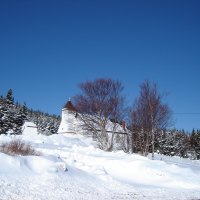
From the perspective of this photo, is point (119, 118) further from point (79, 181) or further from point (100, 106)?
point (79, 181)

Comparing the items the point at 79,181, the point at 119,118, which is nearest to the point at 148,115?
the point at 119,118

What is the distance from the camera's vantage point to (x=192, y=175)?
18000mm

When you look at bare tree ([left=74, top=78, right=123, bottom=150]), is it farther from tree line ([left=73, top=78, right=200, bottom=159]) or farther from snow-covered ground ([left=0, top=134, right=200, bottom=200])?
snow-covered ground ([left=0, top=134, right=200, bottom=200])

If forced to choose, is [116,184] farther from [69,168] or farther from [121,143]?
[121,143]

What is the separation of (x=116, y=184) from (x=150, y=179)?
3.97 meters

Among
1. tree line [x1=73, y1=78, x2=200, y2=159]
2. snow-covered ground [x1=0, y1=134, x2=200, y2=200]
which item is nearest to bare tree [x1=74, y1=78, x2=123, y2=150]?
tree line [x1=73, y1=78, x2=200, y2=159]

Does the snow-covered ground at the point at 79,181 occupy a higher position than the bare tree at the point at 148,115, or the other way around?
the bare tree at the point at 148,115

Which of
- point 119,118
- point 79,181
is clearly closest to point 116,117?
point 119,118

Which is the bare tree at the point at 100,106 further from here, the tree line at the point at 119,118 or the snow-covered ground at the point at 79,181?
the snow-covered ground at the point at 79,181

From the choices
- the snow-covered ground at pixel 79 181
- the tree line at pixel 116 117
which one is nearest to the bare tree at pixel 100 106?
the tree line at pixel 116 117

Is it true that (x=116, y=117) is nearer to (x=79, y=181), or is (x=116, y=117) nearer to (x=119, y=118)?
(x=119, y=118)

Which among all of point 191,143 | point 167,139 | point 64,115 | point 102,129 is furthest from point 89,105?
point 191,143

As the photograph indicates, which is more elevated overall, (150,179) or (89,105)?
(89,105)

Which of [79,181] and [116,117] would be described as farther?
[116,117]
